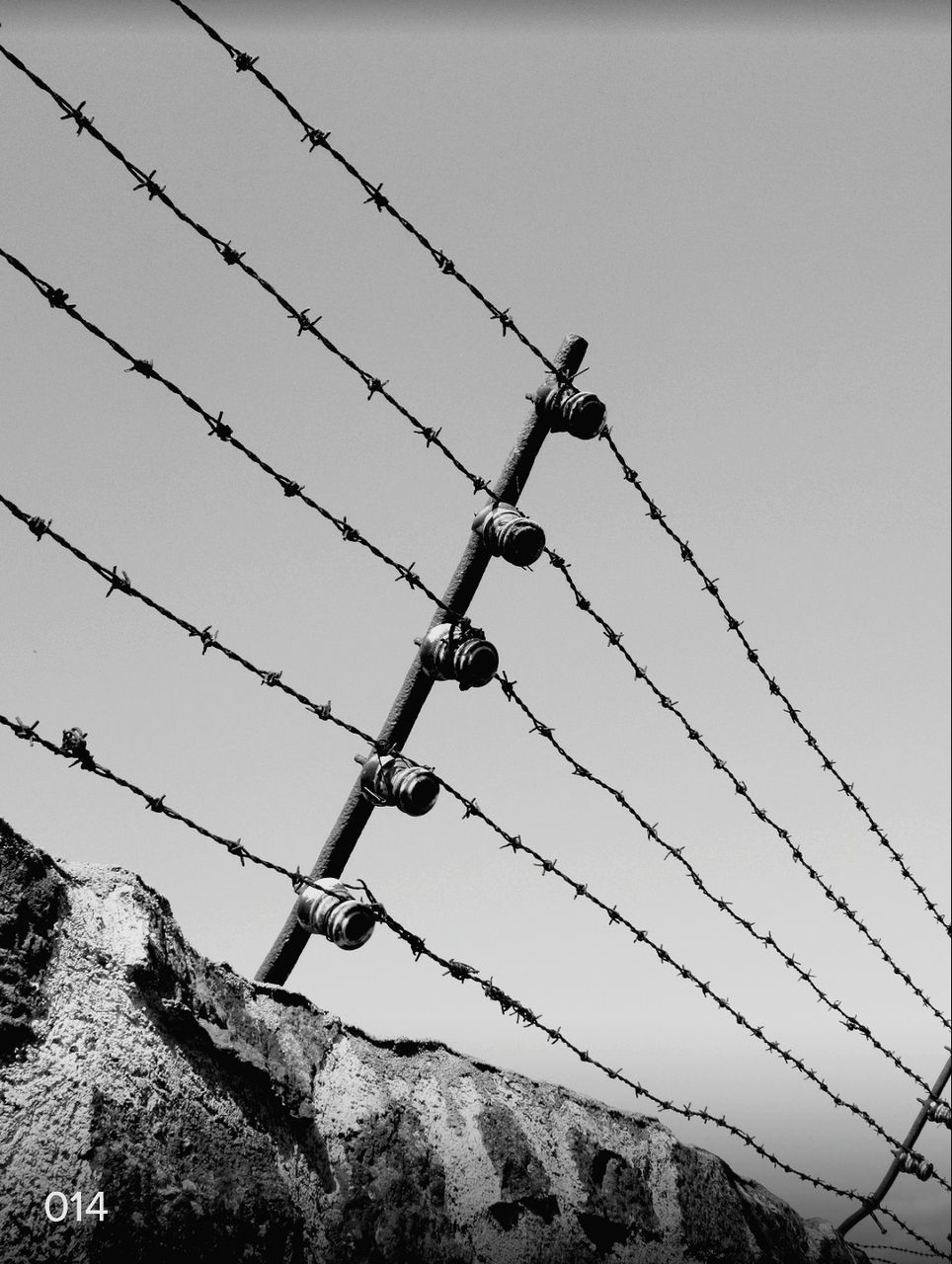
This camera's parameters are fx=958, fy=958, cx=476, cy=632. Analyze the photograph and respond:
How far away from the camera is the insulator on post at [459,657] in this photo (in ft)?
10.2

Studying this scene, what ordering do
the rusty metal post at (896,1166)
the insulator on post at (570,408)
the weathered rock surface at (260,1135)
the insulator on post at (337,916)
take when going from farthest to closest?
the rusty metal post at (896,1166) → the insulator on post at (570,408) → the insulator on post at (337,916) → the weathered rock surface at (260,1135)

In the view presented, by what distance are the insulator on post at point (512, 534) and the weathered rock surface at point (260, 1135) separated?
1532 mm

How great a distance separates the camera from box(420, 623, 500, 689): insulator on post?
3.10m

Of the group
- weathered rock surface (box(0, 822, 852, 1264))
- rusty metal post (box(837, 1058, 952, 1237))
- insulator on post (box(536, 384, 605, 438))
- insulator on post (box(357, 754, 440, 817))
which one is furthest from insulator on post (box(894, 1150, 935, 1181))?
insulator on post (box(536, 384, 605, 438))

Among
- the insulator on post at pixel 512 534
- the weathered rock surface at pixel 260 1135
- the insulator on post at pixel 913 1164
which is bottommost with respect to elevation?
the weathered rock surface at pixel 260 1135

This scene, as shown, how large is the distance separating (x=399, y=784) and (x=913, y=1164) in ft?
11.9

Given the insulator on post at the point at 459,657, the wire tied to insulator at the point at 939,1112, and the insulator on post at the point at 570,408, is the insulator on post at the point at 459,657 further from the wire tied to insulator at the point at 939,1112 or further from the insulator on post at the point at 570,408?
the wire tied to insulator at the point at 939,1112

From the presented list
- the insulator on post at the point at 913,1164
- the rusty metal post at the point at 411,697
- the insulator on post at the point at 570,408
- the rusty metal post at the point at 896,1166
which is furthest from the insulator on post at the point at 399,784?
the insulator on post at the point at 913,1164

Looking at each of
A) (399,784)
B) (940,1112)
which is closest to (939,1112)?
(940,1112)

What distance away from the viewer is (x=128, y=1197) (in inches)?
85.5

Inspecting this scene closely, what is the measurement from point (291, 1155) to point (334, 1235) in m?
0.23

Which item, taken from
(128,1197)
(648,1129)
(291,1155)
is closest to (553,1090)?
(648,1129)

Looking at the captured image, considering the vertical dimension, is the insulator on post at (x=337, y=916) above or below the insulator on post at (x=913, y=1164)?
below

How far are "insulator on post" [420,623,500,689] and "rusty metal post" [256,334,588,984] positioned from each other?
0.18 ft
